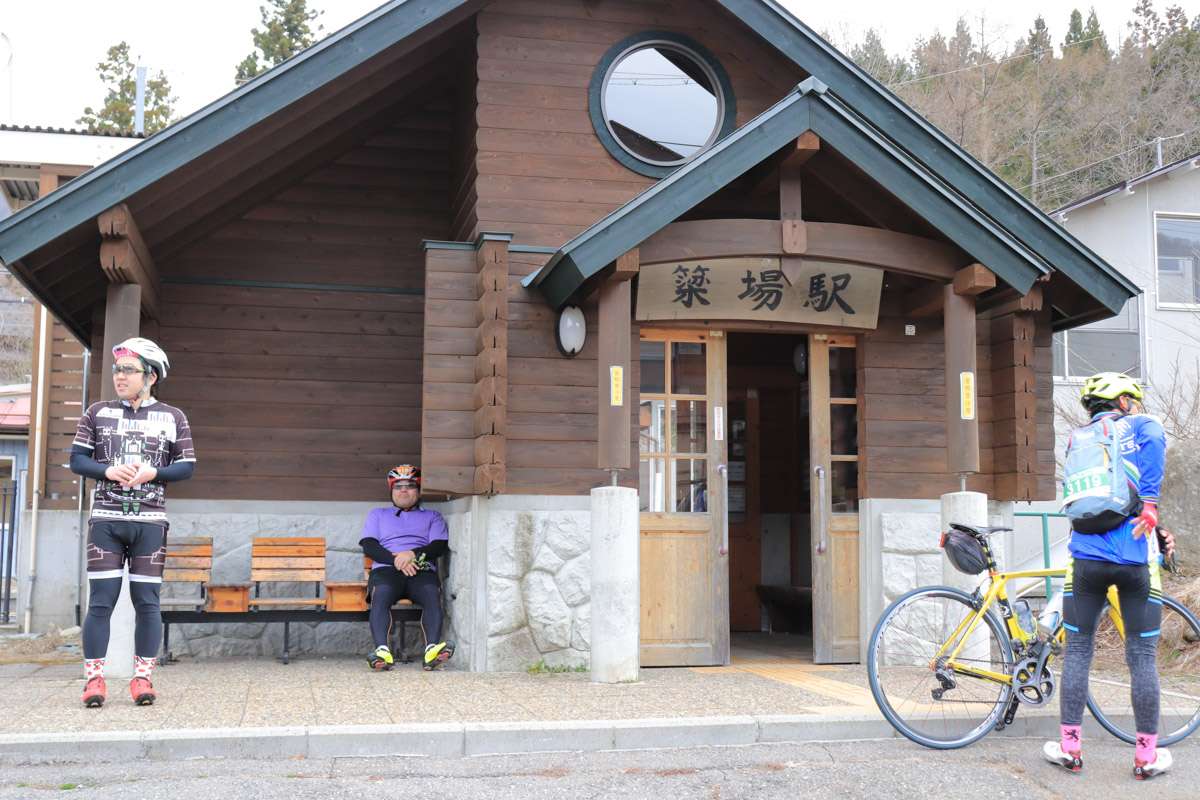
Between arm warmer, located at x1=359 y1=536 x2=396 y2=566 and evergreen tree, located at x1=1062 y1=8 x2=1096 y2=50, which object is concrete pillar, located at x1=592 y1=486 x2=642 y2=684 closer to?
arm warmer, located at x1=359 y1=536 x2=396 y2=566

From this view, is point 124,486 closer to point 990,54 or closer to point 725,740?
point 725,740

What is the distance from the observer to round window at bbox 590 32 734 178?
29.1 feet

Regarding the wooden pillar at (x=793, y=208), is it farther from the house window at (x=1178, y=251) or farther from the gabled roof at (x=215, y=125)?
the house window at (x=1178, y=251)

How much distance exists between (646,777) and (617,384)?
2.95 metres

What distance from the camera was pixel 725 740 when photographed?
18.1 feet

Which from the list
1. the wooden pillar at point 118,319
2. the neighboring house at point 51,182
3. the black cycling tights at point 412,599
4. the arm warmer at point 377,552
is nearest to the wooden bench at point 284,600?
the black cycling tights at point 412,599

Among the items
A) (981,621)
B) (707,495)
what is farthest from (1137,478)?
(707,495)

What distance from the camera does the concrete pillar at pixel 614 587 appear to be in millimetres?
7086

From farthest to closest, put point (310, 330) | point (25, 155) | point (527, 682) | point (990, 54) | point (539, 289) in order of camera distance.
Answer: point (990, 54), point (25, 155), point (310, 330), point (539, 289), point (527, 682)

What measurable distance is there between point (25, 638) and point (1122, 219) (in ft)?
54.5

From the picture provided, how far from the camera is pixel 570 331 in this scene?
822 cm

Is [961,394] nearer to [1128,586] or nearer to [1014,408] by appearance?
[1014,408]

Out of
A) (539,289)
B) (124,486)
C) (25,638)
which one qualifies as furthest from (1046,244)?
(25,638)

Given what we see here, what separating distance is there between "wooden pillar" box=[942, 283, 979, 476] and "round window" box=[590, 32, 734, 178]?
97.4 inches
